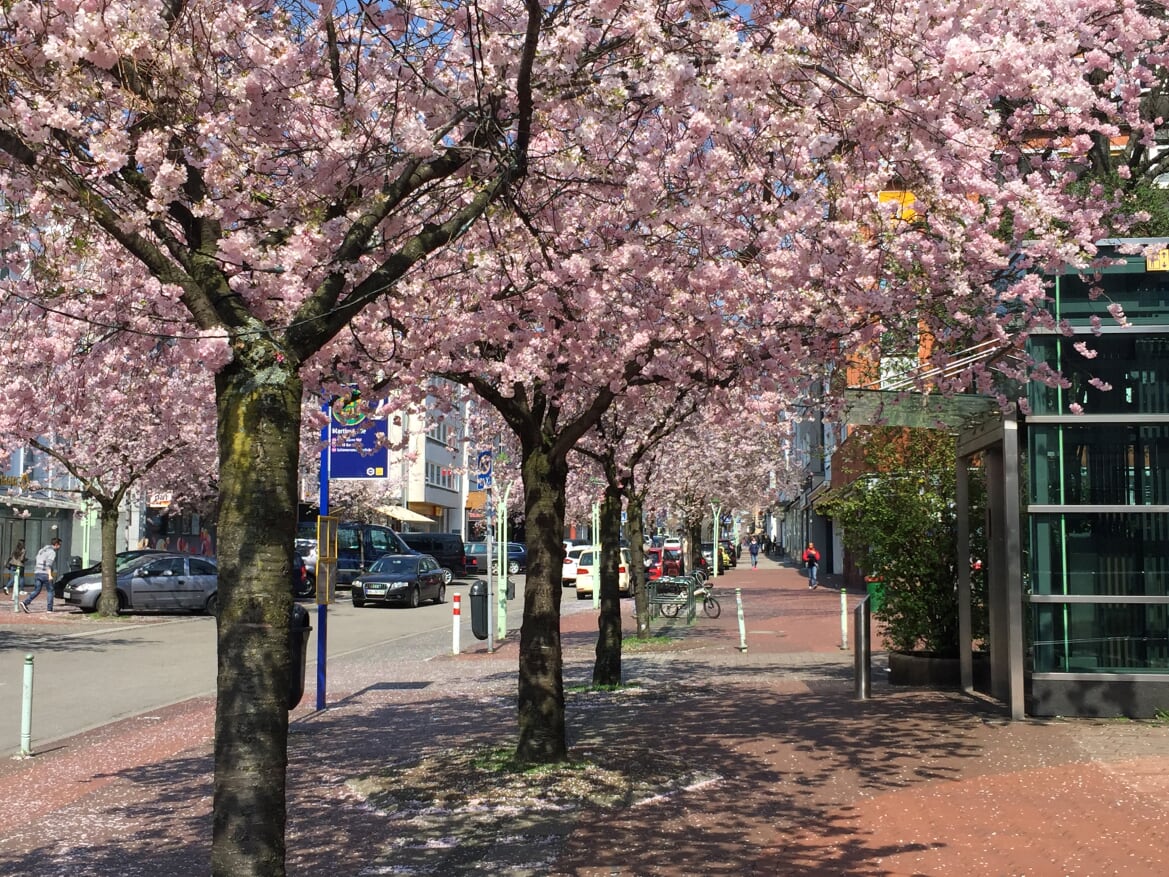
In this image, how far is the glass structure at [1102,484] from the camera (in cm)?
1236

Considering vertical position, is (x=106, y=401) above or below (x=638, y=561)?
above

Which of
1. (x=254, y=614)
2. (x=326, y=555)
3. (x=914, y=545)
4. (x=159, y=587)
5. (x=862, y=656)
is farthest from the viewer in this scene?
(x=159, y=587)

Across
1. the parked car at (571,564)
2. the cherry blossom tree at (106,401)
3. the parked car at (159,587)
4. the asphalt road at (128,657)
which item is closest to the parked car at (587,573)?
the parked car at (571,564)

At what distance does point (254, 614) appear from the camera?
17.2 feet

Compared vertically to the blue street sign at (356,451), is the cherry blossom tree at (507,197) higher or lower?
higher

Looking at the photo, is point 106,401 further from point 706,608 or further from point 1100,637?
point 1100,637

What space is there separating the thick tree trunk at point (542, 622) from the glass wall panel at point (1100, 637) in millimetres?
4740

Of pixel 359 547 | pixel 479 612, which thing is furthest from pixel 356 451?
pixel 359 547

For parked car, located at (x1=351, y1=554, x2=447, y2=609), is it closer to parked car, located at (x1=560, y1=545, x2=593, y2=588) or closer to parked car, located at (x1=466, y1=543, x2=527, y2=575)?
parked car, located at (x1=560, y1=545, x2=593, y2=588)

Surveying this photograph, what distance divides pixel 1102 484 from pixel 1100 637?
143cm

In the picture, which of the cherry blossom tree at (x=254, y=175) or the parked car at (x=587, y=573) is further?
the parked car at (x=587, y=573)

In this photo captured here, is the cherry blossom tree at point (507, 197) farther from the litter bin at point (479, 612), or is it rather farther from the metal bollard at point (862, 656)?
the litter bin at point (479, 612)

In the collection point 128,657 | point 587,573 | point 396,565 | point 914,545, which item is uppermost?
point 914,545

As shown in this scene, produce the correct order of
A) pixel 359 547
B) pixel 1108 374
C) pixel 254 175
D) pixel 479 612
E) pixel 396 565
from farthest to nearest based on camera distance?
pixel 359 547 → pixel 396 565 → pixel 479 612 → pixel 1108 374 → pixel 254 175
